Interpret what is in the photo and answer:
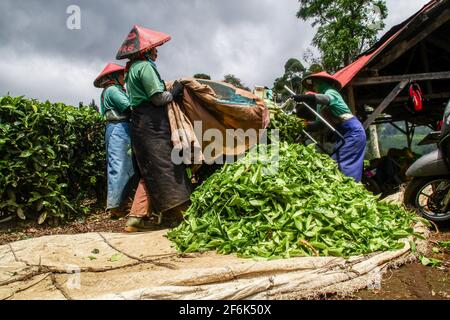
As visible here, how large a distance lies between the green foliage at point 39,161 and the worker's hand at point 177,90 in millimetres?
2025

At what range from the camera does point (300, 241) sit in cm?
275

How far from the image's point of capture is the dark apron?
12.3ft

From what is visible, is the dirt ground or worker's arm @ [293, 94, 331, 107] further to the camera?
worker's arm @ [293, 94, 331, 107]

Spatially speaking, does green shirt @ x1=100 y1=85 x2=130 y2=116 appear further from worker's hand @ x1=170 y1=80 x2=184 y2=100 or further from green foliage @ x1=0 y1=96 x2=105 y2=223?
worker's hand @ x1=170 y1=80 x2=184 y2=100

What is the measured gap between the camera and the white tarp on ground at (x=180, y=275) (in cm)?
215

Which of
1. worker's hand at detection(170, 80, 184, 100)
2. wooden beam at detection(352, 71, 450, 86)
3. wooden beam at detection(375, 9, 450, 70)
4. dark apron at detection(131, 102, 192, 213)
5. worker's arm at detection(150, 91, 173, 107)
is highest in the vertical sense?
wooden beam at detection(375, 9, 450, 70)

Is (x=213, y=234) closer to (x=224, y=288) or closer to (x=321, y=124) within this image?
(x=224, y=288)

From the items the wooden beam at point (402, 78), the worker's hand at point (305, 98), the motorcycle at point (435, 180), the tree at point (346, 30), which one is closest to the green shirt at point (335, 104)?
the worker's hand at point (305, 98)

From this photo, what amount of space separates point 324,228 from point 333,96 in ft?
8.27

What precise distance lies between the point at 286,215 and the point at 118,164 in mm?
2490

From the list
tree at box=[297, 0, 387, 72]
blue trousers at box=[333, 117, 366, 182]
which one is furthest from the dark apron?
tree at box=[297, 0, 387, 72]

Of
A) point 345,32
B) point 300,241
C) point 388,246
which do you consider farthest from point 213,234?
point 345,32

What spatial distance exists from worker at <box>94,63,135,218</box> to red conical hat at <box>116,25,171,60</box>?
826 millimetres
